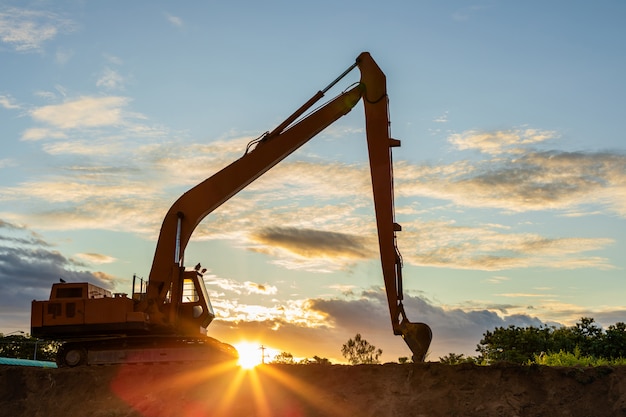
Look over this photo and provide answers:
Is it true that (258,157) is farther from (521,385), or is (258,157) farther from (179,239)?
(521,385)

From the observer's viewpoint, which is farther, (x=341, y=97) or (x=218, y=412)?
(x=341, y=97)

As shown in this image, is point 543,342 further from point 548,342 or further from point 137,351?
point 137,351

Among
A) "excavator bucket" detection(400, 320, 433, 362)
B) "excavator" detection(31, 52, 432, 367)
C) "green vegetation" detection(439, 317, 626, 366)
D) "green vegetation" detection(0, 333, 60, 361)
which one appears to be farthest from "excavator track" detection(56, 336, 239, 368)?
"green vegetation" detection(0, 333, 60, 361)

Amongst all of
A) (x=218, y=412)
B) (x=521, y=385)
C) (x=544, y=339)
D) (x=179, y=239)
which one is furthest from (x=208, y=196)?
(x=544, y=339)

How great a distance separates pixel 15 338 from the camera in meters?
65.8

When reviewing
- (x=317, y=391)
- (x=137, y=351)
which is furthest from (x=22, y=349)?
(x=317, y=391)

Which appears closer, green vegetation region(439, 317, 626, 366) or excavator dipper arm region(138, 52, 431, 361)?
excavator dipper arm region(138, 52, 431, 361)

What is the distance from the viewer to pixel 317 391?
790 inches

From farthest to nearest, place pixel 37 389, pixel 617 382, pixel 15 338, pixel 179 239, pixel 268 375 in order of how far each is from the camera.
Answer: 1. pixel 15 338
2. pixel 179 239
3. pixel 37 389
4. pixel 268 375
5. pixel 617 382

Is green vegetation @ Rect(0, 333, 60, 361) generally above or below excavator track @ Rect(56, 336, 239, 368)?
above

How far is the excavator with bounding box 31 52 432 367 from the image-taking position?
22453mm

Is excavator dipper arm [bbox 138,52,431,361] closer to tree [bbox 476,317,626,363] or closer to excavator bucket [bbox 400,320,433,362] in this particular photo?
excavator bucket [bbox 400,320,433,362]

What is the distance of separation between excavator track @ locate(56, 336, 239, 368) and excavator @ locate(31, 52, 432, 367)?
30mm

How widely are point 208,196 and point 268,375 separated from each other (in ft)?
20.3
